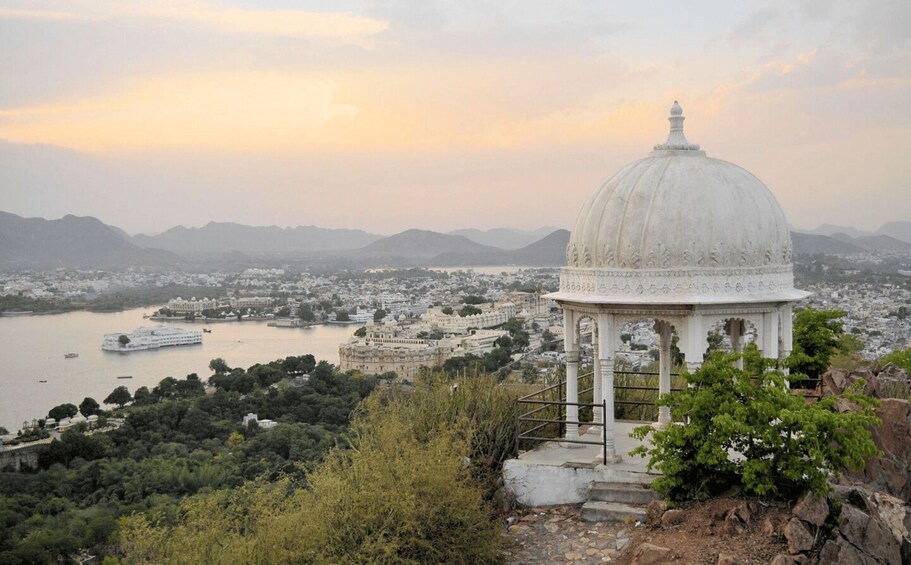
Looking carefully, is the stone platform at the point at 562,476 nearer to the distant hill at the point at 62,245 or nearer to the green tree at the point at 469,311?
the green tree at the point at 469,311

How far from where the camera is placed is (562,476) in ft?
23.0

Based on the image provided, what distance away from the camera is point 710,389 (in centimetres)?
588

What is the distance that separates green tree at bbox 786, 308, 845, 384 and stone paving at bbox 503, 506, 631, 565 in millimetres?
4342

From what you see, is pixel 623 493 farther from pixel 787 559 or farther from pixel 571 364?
pixel 787 559

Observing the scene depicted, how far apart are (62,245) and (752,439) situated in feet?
626

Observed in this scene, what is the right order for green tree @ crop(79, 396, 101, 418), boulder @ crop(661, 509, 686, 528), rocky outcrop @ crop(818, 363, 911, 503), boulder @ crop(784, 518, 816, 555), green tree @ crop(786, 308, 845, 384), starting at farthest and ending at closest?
1. green tree @ crop(79, 396, 101, 418)
2. green tree @ crop(786, 308, 845, 384)
3. rocky outcrop @ crop(818, 363, 911, 503)
4. boulder @ crop(661, 509, 686, 528)
5. boulder @ crop(784, 518, 816, 555)

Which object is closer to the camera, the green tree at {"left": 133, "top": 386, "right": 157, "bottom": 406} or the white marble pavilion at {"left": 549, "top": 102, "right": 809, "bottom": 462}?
the white marble pavilion at {"left": 549, "top": 102, "right": 809, "bottom": 462}

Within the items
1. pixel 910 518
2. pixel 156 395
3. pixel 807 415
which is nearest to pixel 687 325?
pixel 807 415

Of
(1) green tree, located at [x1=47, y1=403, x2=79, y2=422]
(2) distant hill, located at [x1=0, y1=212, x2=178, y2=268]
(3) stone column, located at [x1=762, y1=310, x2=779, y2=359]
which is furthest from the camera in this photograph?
(2) distant hill, located at [x1=0, y1=212, x2=178, y2=268]

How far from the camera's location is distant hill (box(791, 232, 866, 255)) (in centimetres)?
9969

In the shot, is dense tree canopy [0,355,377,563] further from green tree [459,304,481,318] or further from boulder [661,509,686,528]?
green tree [459,304,481,318]

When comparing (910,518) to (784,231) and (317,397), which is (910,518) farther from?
(317,397)

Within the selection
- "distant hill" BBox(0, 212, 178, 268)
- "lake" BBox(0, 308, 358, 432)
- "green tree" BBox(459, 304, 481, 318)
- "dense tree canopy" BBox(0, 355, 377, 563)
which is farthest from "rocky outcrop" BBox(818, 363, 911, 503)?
"distant hill" BBox(0, 212, 178, 268)

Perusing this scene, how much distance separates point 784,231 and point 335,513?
14.3 feet
